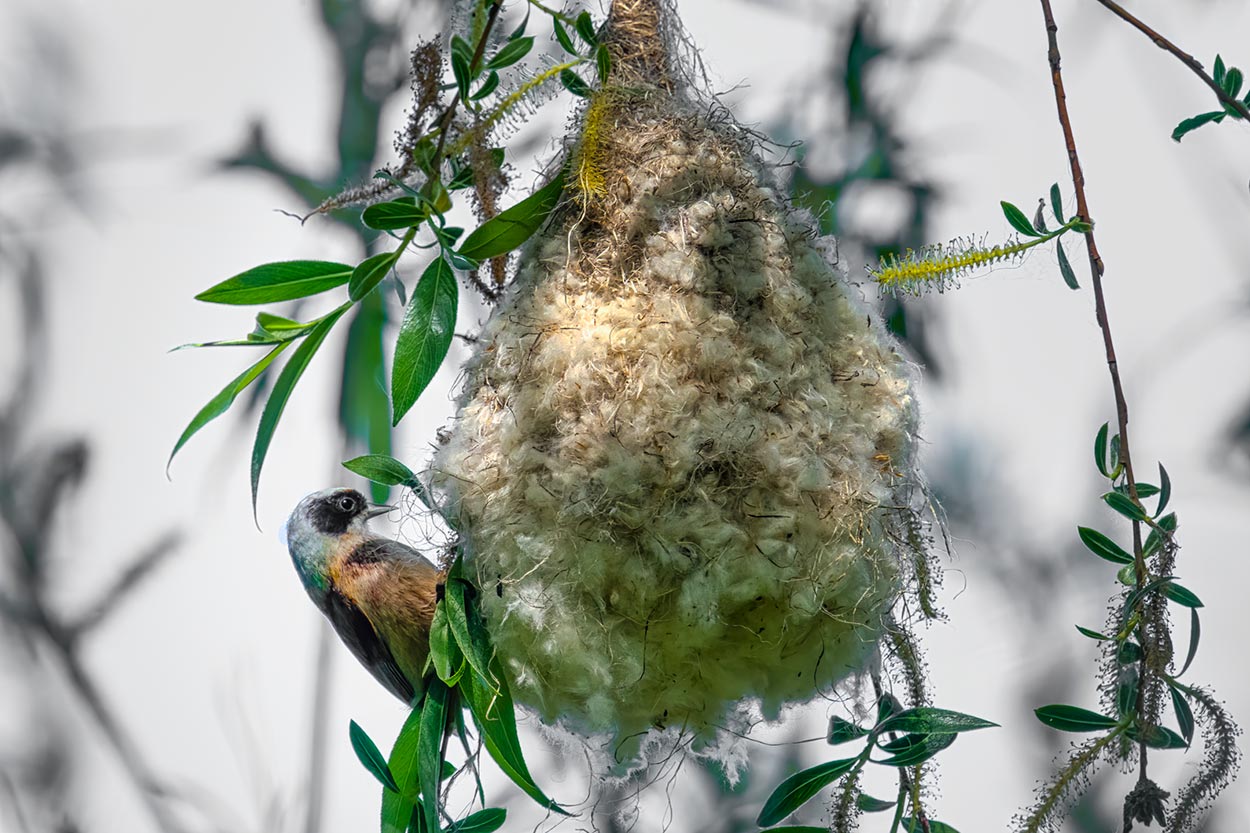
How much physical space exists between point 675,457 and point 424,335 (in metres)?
0.17

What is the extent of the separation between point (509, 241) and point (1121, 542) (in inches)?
25.1

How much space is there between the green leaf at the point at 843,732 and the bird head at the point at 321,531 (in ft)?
1.14

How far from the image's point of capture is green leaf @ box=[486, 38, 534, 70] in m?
0.63

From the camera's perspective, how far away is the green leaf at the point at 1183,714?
710 millimetres

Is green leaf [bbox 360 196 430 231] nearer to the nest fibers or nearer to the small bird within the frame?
the nest fibers

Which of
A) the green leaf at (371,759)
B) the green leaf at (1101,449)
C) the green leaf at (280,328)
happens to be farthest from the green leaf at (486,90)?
the green leaf at (1101,449)

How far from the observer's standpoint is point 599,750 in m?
0.62

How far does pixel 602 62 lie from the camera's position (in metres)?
0.61

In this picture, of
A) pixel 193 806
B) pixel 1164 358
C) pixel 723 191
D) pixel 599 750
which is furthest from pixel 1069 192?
pixel 193 806

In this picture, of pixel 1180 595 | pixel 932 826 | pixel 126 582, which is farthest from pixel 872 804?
pixel 126 582

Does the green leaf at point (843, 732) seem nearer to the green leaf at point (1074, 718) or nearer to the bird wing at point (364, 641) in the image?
the green leaf at point (1074, 718)

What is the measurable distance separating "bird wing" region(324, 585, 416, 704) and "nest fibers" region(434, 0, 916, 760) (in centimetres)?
10

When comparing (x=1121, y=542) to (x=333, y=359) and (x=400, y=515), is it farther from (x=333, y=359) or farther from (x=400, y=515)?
(x=333, y=359)

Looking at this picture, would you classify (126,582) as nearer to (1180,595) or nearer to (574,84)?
(574,84)
